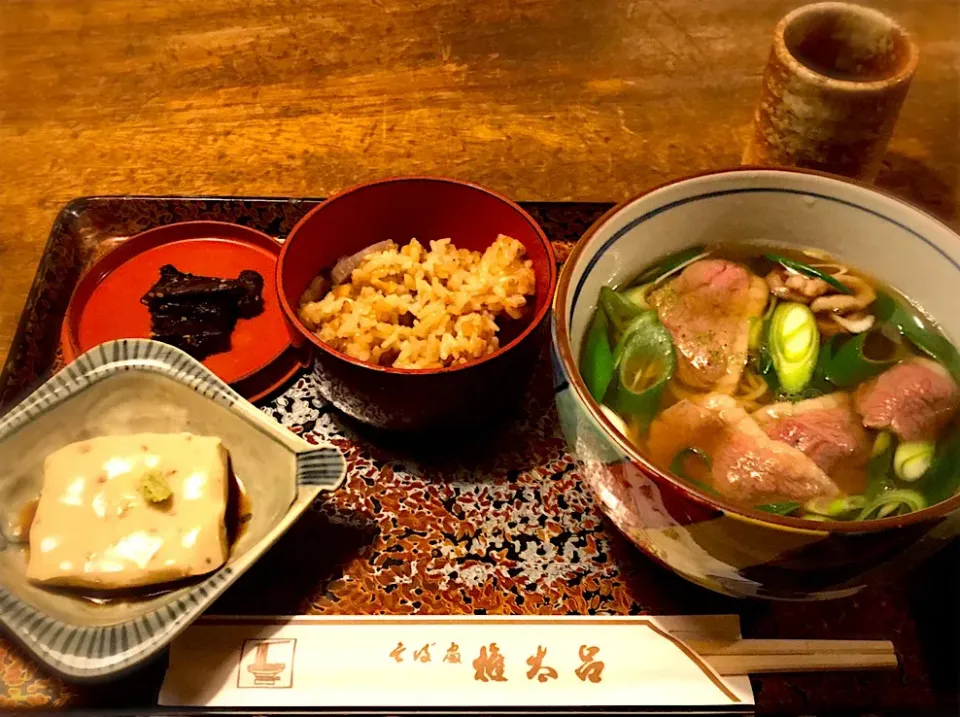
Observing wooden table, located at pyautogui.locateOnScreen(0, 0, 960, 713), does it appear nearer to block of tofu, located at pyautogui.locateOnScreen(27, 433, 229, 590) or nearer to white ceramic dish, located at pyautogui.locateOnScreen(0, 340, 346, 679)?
white ceramic dish, located at pyautogui.locateOnScreen(0, 340, 346, 679)

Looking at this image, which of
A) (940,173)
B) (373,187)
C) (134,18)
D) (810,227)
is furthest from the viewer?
(134,18)

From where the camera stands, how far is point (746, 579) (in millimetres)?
930

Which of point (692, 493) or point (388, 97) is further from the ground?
point (692, 493)

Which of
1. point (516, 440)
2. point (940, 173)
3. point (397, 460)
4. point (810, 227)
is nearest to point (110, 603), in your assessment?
point (397, 460)

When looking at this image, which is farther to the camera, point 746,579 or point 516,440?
point 516,440

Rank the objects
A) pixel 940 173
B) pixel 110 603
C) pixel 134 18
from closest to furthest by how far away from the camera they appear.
Result: pixel 110 603 < pixel 940 173 < pixel 134 18

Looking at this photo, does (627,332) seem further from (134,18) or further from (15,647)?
(134,18)

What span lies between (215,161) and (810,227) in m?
1.29

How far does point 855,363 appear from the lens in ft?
3.82

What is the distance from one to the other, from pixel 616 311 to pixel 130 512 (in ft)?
2.51

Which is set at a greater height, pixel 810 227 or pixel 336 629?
pixel 810 227

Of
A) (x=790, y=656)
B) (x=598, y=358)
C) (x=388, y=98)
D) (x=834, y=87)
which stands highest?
(x=834, y=87)

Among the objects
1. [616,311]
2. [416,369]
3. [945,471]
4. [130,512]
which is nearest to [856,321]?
[945,471]

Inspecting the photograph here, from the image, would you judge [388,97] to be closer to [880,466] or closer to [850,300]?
[850,300]
